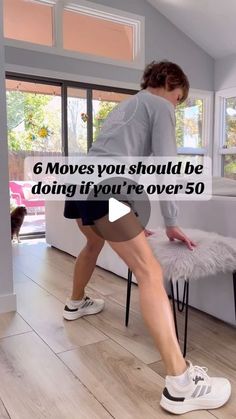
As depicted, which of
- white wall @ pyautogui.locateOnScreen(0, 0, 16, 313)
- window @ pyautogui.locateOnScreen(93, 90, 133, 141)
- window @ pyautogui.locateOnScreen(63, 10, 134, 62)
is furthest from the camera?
window @ pyautogui.locateOnScreen(93, 90, 133, 141)

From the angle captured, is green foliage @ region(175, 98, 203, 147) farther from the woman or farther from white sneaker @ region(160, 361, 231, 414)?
white sneaker @ region(160, 361, 231, 414)

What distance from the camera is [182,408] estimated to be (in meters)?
1.20

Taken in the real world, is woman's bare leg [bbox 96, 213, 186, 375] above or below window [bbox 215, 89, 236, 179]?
below

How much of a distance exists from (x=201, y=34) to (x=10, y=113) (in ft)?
10.7

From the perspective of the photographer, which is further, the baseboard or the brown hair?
the baseboard

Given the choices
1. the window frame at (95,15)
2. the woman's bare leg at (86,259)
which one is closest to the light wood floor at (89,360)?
the woman's bare leg at (86,259)

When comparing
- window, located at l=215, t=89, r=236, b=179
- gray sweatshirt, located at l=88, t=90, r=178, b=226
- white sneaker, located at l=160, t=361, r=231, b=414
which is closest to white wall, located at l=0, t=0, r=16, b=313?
gray sweatshirt, located at l=88, t=90, r=178, b=226

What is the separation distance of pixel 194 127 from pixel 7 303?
482 cm

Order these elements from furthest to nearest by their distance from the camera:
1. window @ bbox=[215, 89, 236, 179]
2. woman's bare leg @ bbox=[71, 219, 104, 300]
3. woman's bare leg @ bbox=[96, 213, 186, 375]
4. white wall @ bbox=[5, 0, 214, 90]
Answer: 1. window @ bbox=[215, 89, 236, 179]
2. white wall @ bbox=[5, 0, 214, 90]
3. woman's bare leg @ bbox=[71, 219, 104, 300]
4. woman's bare leg @ bbox=[96, 213, 186, 375]

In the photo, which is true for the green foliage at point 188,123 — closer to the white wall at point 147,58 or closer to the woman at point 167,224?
the white wall at point 147,58

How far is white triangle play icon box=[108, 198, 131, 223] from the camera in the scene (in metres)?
1.26

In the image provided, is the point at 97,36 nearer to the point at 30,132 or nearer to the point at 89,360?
the point at 30,132

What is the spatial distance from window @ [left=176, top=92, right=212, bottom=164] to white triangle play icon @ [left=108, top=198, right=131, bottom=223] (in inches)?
185

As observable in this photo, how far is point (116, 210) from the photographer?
127cm
